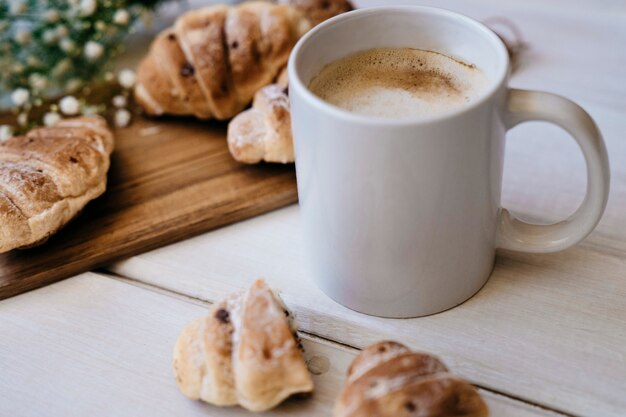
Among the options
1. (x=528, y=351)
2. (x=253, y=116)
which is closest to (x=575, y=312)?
(x=528, y=351)

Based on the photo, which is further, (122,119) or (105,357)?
(122,119)

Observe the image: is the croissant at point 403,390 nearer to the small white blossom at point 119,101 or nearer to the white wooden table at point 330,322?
the white wooden table at point 330,322

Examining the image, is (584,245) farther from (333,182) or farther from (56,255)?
(56,255)

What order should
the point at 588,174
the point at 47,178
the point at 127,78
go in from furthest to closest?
the point at 127,78 → the point at 47,178 → the point at 588,174

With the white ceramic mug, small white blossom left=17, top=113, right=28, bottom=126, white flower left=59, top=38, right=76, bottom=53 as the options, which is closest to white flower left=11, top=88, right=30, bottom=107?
small white blossom left=17, top=113, right=28, bottom=126

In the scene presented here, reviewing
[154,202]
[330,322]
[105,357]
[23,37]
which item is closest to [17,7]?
[23,37]

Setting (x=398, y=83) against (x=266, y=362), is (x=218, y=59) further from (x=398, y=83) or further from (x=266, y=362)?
(x=266, y=362)
